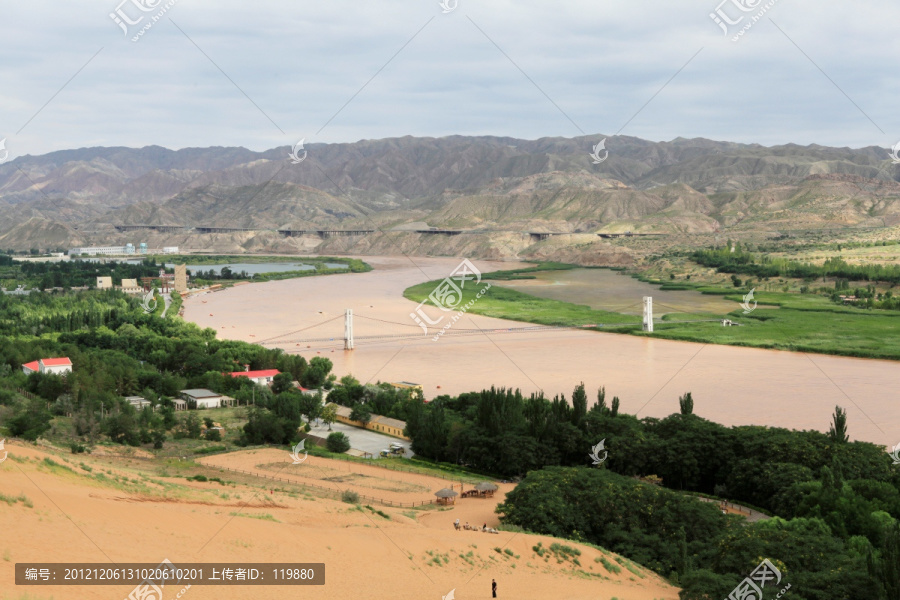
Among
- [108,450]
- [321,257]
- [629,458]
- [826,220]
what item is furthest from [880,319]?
[321,257]

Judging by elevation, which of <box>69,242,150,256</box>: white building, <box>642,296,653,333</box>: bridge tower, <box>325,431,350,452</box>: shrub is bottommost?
<box>325,431,350,452</box>: shrub

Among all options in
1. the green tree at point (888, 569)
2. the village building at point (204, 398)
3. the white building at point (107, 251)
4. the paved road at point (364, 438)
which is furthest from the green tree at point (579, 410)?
the white building at point (107, 251)

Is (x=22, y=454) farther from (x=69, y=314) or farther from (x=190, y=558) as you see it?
(x=69, y=314)

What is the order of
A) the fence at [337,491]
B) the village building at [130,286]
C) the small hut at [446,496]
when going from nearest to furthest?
the fence at [337,491]
the small hut at [446,496]
the village building at [130,286]

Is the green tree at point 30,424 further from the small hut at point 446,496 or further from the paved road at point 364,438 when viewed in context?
the small hut at point 446,496

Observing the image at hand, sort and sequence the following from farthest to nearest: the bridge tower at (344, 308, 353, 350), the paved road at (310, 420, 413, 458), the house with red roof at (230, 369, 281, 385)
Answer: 1. the bridge tower at (344, 308, 353, 350)
2. the house with red roof at (230, 369, 281, 385)
3. the paved road at (310, 420, 413, 458)

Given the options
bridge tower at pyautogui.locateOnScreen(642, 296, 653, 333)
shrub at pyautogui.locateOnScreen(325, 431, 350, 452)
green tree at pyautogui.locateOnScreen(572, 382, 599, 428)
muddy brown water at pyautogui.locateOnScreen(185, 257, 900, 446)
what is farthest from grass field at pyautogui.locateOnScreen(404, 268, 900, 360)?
shrub at pyautogui.locateOnScreen(325, 431, 350, 452)

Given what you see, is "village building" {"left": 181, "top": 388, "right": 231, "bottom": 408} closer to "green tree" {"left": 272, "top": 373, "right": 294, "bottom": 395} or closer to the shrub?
"green tree" {"left": 272, "top": 373, "right": 294, "bottom": 395}
